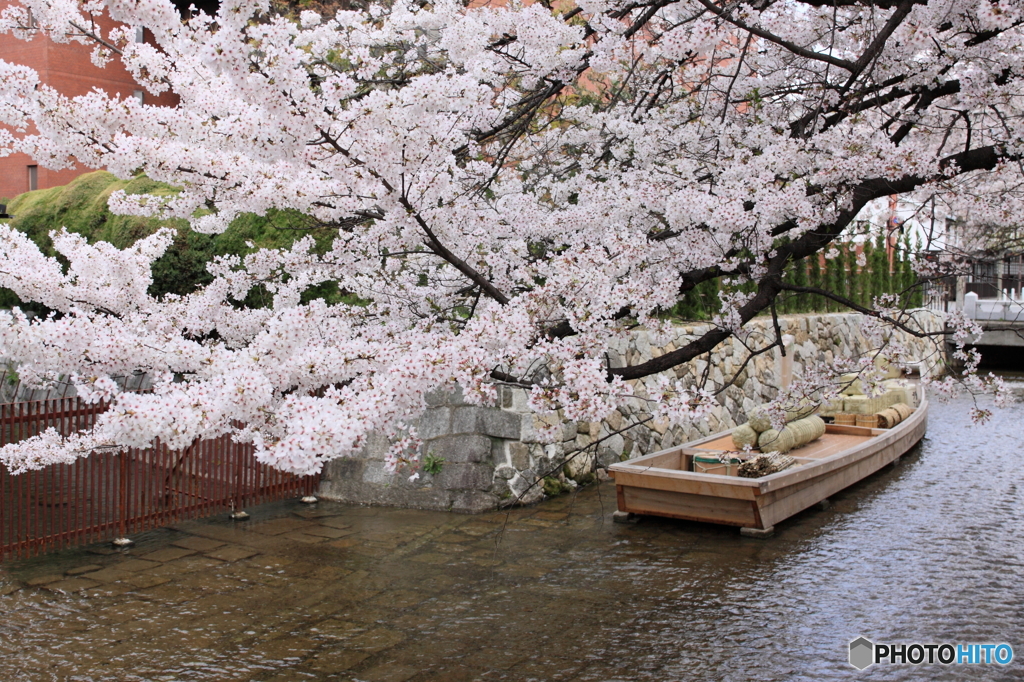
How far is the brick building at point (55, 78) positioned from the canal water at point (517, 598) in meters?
15.2

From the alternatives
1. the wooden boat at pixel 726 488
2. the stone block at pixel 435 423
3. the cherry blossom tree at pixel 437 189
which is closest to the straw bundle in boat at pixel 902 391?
the wooden boat at pixel 726 488

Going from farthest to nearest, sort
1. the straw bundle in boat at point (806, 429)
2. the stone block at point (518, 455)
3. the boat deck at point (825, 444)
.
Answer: the straw bundle in boat at point (806, 429), the boat deck at point (825, 444), the stone block at point (518, 455)

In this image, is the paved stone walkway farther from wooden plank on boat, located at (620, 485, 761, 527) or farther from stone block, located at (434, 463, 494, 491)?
stone block, located at (434, 463, 494, 491)

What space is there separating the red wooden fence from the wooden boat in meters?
3.74

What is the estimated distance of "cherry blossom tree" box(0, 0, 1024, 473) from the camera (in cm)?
352

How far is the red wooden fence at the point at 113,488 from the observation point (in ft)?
23.2

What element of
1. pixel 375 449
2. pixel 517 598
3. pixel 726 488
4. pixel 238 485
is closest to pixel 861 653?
pixel 517 598

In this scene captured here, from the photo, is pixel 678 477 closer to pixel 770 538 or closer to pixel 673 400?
pixel 770 538

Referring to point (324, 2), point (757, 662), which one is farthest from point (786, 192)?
point (324, 2)

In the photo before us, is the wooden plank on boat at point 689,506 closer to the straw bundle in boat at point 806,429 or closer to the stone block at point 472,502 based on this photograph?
the stone block at point 472,502

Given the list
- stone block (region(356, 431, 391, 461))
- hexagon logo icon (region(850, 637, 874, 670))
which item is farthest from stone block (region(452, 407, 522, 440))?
hexagon logo icon (region(850, 637, 874, 670))

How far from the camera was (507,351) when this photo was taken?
3908 millimetres

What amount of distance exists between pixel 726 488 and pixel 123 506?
18.4ft

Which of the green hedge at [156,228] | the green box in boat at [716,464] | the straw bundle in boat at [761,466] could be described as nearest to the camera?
the straw bundle in boat at [761,466]
